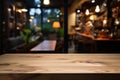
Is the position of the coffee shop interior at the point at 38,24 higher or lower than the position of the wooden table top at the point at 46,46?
higher

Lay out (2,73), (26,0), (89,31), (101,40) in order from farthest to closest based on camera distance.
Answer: (89,31), (101,40), (26,0), (2,73)

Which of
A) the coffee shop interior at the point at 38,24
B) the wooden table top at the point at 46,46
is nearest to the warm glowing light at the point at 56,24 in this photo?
the coffee shop interior at the point at 38,24

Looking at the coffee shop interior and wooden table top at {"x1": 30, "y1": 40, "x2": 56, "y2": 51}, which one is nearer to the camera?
wooden table top at {"x1": 30, "y1": 40, "x2": 56, "y2": 51}

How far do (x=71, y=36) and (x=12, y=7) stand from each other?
1.13 m

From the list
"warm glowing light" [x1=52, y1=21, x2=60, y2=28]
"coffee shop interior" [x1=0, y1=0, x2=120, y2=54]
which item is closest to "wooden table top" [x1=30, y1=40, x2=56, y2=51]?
"coffee shop interior" [x1=0, y1=0, x2=120, y2=54]

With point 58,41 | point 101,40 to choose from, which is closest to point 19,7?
point 58,41

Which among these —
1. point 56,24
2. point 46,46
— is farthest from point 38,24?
point 46,46

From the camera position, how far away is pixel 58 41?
4098 millimetres

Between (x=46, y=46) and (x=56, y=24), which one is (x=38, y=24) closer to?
(x=56, y=24)

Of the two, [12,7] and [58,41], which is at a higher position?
[12,7]

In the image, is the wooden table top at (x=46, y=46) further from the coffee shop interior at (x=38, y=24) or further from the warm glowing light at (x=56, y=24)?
the warm glowing light at (x=56, y=24)

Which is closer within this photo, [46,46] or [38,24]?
[46,46]

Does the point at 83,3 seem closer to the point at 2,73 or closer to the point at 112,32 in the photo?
the point at 112,32

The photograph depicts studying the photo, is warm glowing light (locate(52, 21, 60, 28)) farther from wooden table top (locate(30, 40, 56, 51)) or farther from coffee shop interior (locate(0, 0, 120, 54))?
wooden table top (locate(30, 40, 56, 51))
